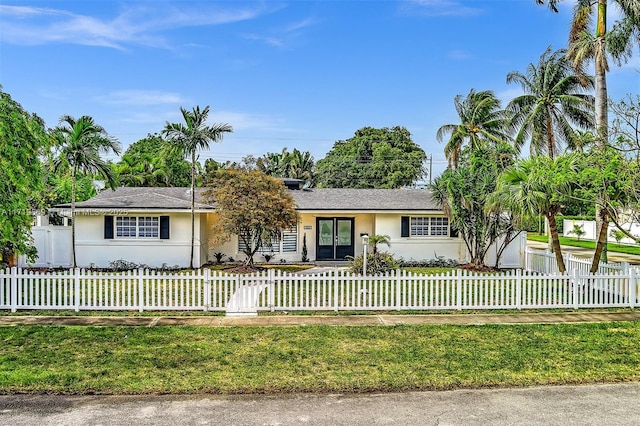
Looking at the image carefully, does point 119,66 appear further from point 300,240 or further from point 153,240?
point 300,240

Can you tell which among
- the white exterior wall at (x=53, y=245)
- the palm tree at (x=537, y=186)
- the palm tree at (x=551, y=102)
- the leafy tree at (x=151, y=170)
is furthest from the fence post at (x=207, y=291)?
the leafy tree at (x=151, y=170)

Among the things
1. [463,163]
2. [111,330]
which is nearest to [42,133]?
[111,330]

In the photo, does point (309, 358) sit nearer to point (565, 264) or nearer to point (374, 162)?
point (565, 264)

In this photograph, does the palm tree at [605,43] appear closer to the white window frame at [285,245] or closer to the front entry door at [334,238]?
the front entry door at [334,238]

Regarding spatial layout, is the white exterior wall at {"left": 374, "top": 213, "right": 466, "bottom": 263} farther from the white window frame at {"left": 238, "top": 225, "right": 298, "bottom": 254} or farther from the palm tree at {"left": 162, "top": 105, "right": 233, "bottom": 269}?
the palm tree at {"left": 162, "top": 105, "right": 233, "bottom": 269}

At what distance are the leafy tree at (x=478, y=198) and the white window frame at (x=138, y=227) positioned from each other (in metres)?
11.8

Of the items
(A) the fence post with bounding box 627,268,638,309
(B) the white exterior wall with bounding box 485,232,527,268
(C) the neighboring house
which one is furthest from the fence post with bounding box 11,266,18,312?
(B) the white exterior wall with bounding box 485,232,527,268

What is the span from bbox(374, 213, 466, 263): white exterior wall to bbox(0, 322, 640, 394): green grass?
10635mm

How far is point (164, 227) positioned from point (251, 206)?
4.71m

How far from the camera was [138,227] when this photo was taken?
19.2 meters

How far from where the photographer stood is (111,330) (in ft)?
31.2

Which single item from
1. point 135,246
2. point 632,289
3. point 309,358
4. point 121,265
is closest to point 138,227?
point 135,246

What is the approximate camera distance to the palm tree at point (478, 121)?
91.4 feet

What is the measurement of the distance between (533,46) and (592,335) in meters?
18.9
